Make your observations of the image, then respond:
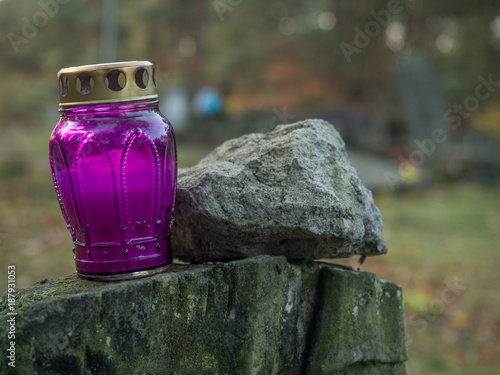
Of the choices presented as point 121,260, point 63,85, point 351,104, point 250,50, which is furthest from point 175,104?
point 121,260

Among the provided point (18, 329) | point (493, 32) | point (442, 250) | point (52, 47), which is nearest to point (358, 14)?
point (493, 32)

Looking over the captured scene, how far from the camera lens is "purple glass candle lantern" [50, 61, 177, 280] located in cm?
149

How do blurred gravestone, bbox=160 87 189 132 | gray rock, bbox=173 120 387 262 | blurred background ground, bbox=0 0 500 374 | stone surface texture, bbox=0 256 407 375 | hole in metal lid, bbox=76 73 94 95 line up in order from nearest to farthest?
stone surface texture, bbox=0 256 407 375, hole in metal lid, bbox=76 73 94 95, gray rock, bbox=173 120 387 262, blurred background ground, bbox=0 0 500 374, blurred gravestone, bbox=160 87 189 132

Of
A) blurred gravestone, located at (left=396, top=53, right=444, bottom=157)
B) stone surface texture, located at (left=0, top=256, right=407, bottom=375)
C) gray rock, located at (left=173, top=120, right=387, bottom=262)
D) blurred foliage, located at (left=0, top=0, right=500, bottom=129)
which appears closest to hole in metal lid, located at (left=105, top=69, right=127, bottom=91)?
gray rock, located at (left=173, top=120, right=387, bottom=262)

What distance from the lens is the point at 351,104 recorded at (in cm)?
1795

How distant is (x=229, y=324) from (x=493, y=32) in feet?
45.2

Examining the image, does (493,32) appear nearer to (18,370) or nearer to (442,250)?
(442,250)

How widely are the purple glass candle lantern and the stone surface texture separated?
0.10 meters

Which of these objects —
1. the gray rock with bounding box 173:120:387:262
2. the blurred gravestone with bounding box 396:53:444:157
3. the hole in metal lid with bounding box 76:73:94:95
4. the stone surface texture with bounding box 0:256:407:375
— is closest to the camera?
the stone surface texture with bounding box 0:256:407:375

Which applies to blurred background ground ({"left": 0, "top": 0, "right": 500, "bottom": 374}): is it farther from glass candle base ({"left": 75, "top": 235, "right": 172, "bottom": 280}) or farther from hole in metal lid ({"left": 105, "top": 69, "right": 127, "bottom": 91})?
hole in metal lid ({"left": 105, "top": 69, "right": 127, "bottom": 91})

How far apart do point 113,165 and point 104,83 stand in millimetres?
232

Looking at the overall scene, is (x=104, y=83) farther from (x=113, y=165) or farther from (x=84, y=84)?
(x=113, y=165)

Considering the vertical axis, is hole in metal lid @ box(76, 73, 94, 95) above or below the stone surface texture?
above

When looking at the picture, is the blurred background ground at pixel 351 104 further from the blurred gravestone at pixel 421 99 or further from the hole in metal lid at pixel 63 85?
the hole in metal lid at pixel 63 85
